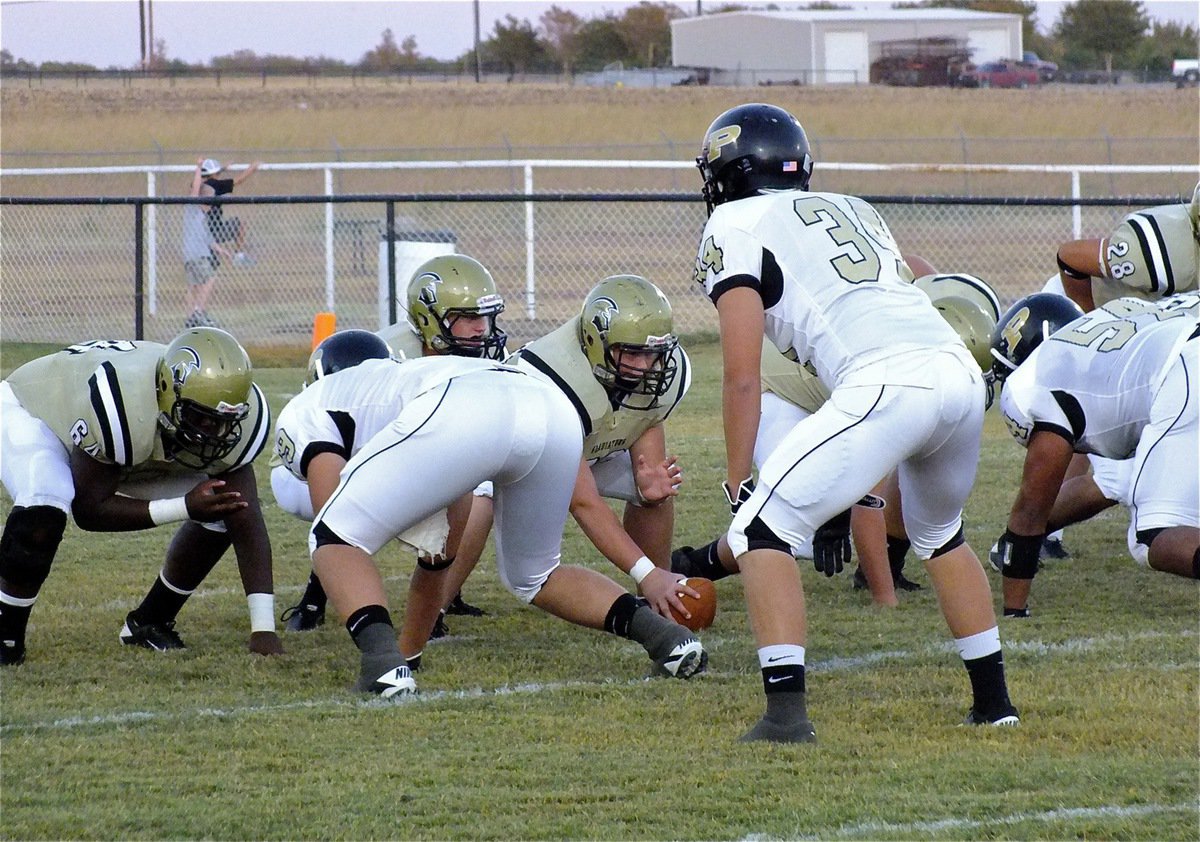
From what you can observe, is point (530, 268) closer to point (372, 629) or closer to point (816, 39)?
point (372, 629)

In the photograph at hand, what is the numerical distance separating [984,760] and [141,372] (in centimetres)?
292

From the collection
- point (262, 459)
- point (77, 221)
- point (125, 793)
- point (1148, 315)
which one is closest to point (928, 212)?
point (77, 221)

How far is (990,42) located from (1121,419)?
217 ft

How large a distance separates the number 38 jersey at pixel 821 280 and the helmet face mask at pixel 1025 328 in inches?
79.2

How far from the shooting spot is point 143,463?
514 centimetres

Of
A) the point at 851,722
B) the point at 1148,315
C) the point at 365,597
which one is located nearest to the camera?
the point at 851,722

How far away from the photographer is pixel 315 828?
3.38 metres

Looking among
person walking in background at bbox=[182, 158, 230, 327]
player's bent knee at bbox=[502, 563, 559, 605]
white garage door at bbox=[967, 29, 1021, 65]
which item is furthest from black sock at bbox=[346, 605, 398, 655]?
white garage door at bbox=[967, 29, 1021, 65]

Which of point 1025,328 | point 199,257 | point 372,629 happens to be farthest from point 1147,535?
point 199,257

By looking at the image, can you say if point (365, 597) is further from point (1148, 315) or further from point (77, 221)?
point (77, 221)

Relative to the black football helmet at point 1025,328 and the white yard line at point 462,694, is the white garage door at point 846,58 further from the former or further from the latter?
the white yard line at point 462,694

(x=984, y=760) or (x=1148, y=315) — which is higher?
(x=1148, y=315)

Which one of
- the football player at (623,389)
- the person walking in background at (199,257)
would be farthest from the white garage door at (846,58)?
the football player at (623,389)

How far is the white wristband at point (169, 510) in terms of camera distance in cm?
495
